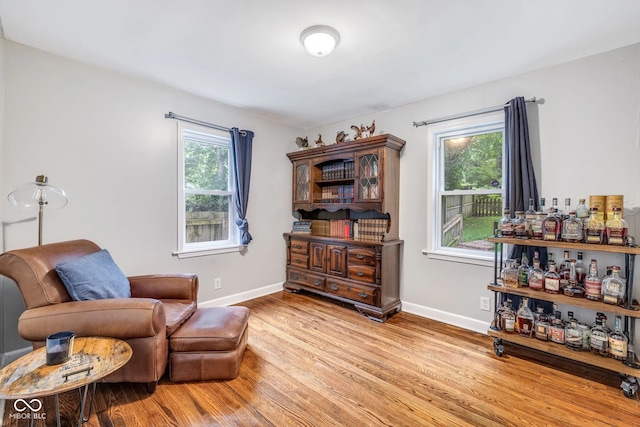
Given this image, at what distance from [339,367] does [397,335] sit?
82 cm

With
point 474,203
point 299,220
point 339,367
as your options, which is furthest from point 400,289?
point 299,220

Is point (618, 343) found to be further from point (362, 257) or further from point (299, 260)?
point (299, 260)

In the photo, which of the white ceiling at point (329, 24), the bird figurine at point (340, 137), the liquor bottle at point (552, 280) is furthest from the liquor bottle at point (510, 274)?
the bird figurine at point (340, 137)

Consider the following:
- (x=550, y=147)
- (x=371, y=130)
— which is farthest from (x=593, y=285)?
(x=371, y=130)

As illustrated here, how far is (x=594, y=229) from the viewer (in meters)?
2.01

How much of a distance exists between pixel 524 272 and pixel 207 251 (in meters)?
3.18

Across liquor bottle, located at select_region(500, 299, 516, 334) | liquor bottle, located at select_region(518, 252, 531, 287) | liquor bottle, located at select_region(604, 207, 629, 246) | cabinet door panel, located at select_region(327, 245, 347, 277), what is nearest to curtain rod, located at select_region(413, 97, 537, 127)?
liquor bottle, located at select_region(604, 207, 629, 246)

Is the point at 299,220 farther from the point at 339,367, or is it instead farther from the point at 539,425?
the point at 539,425

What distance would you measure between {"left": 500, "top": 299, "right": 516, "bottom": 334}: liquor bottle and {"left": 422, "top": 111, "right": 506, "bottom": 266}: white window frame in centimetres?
54

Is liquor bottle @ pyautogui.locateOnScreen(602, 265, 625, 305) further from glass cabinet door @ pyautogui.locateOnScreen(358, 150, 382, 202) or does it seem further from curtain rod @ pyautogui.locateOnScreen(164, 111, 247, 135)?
curtain rod @ pyautogui.locateOnScreen(164, 111, 247, 135)

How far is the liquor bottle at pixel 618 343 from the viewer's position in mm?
Answer: 1901

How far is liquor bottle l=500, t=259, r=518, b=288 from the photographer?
235 cm

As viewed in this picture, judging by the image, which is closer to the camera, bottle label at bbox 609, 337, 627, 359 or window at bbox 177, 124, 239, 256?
bottle label at bbox 609, 337, 627, 359

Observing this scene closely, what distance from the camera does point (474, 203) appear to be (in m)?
2.96
